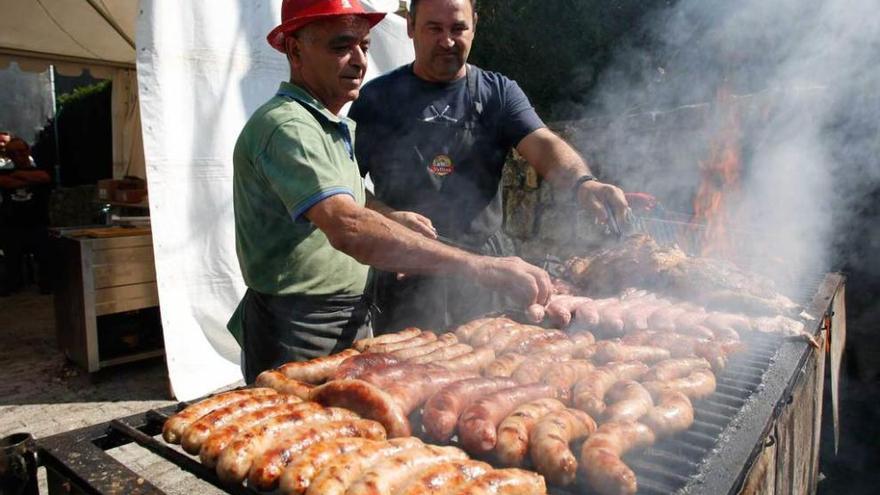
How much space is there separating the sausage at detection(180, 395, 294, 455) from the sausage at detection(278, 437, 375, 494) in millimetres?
392

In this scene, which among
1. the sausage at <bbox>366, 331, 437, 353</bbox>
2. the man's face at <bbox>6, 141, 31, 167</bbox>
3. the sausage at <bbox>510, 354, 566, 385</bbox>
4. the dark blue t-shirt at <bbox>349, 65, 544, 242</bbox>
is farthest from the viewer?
the man's face at <bbox>6, 141, 31, 167</bbox>

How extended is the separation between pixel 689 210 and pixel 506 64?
3.57 m

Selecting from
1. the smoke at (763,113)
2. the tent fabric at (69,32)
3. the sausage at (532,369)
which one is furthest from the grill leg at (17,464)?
the tent fabric at (69,32)

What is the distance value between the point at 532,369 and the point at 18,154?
1242cm

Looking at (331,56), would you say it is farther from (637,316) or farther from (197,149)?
(197,149)

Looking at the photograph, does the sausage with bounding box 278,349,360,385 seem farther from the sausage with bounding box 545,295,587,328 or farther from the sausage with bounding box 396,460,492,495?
the sausage with bounding box 545,295,587,328

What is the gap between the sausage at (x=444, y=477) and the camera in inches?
64.7

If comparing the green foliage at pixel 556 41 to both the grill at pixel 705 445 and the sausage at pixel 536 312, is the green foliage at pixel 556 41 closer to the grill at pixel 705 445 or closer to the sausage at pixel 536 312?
the sausage at pixel 536 312

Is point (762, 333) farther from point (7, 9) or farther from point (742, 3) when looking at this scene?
point (7, 9)

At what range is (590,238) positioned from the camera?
22.9 feet

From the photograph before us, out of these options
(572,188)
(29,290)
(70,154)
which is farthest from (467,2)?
(70,154)

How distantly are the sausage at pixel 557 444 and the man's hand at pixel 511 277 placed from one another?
60 centimetres

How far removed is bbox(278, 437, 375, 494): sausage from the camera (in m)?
1.70

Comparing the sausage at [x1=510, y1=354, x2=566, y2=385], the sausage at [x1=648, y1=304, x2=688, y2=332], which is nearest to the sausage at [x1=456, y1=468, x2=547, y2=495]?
the sausage at [x1=510, y1=354, x2=566, y2=385]
